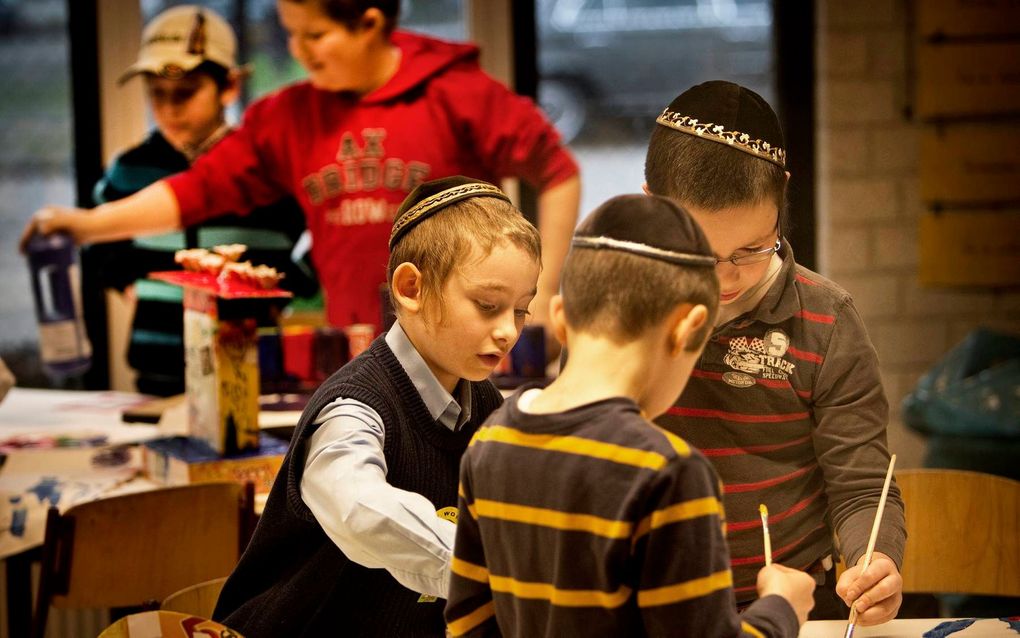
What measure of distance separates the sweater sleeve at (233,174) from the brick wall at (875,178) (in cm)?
184

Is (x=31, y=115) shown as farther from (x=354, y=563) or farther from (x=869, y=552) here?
(x=869, y=552)

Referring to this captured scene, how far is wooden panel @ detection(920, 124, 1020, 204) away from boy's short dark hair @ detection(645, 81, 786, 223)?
117 inches

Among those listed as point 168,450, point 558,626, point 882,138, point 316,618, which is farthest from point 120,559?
point 882,138

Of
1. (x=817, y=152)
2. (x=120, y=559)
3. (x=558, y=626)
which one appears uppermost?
(x=817, y=152)

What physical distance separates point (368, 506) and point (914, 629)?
0.65 metres

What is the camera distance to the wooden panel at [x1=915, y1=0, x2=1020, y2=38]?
3891 millimetres

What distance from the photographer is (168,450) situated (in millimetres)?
2273

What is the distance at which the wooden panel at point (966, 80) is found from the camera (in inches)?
155

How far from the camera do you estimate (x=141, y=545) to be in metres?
1.92

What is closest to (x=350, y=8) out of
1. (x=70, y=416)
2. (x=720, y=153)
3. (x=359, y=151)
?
(x=359, y=151)

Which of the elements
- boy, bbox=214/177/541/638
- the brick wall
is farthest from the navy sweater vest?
the brick wall

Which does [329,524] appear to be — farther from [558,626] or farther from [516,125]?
[516,125]

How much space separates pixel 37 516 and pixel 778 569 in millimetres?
1653

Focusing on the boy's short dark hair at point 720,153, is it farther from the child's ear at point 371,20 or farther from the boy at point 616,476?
the child's ear at point 371,20
